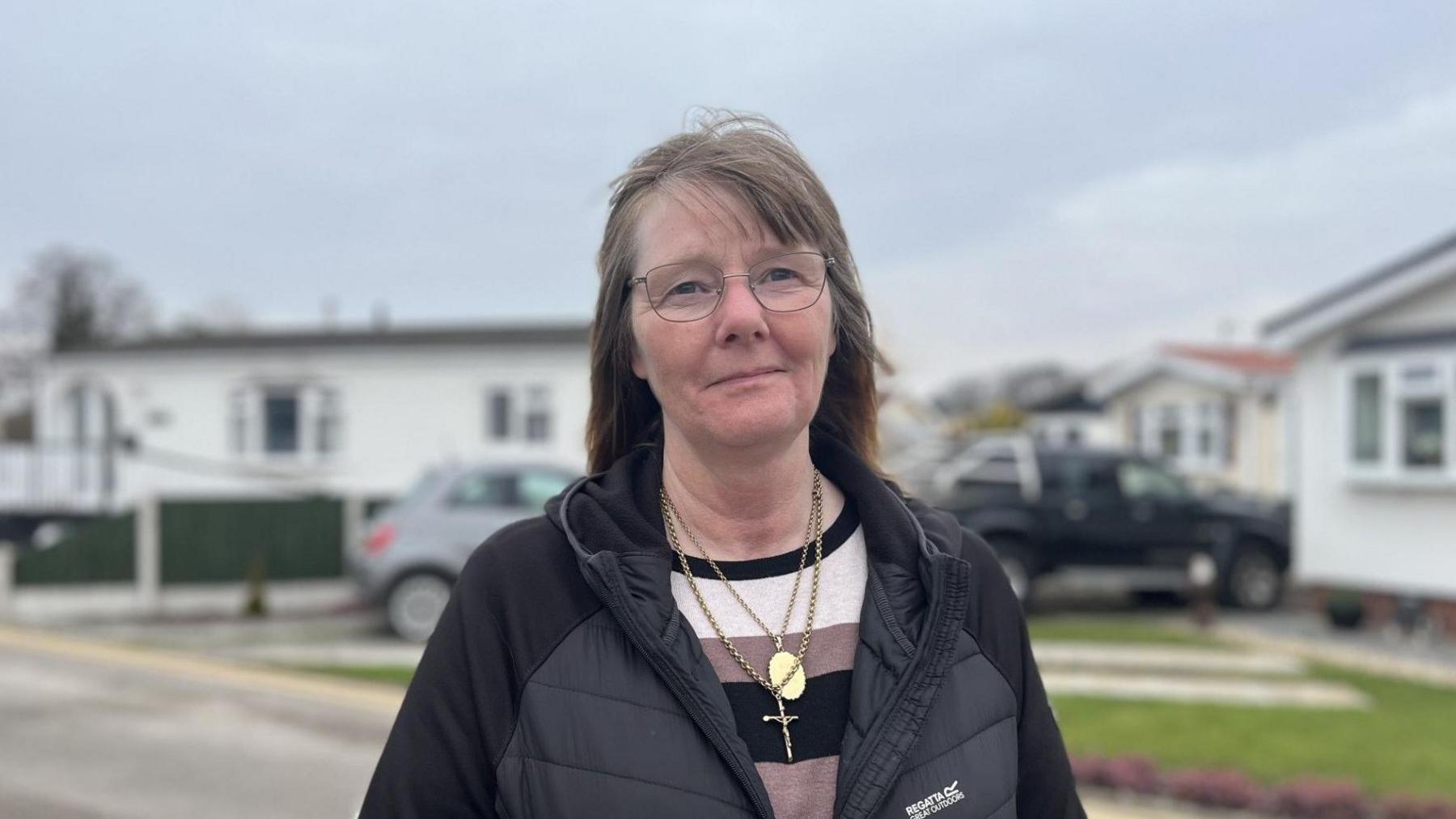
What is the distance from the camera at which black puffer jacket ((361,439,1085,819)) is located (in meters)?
1.69

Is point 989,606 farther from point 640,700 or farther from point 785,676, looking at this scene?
point 640,700

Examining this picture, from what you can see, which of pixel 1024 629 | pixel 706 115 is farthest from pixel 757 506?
pixel 706 115

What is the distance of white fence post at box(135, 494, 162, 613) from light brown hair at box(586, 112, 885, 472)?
13240 millimetres

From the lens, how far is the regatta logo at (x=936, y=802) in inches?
68.6

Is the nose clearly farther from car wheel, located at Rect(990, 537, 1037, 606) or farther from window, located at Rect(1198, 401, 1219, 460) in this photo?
window, located at Rect(1198, 401, 1219, 460)

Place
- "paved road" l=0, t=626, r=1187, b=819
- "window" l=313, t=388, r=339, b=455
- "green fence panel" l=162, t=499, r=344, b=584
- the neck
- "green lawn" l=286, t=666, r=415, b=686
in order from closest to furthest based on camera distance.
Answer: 1. the neck
2. "paved road" l=0, t=626, r=1187, b=819
3. "green lawn" l=286, t=666, r=415, b=686
4. "green fence panel" l=162, t=499, r=344, b=584
5. "window" l=313, t=388, r=339, b=455

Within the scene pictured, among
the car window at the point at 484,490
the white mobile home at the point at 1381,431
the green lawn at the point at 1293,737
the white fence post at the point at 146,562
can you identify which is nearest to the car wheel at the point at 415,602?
the car window at the point at 484,490

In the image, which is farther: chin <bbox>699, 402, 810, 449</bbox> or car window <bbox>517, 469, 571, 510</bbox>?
car window <bbox>517, 469, 571, 510</bbox>

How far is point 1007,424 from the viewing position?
41.7m

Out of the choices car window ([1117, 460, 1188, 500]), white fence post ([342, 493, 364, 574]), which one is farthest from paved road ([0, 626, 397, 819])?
car window ([1117, 460, 1188, 500])

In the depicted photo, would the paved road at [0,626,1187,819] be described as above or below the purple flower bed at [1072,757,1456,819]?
below

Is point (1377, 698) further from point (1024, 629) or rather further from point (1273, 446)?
point (1273, 446)

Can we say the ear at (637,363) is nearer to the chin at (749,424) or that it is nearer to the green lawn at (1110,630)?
the chin at (749,424)

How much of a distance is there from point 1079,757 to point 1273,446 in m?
21.2
